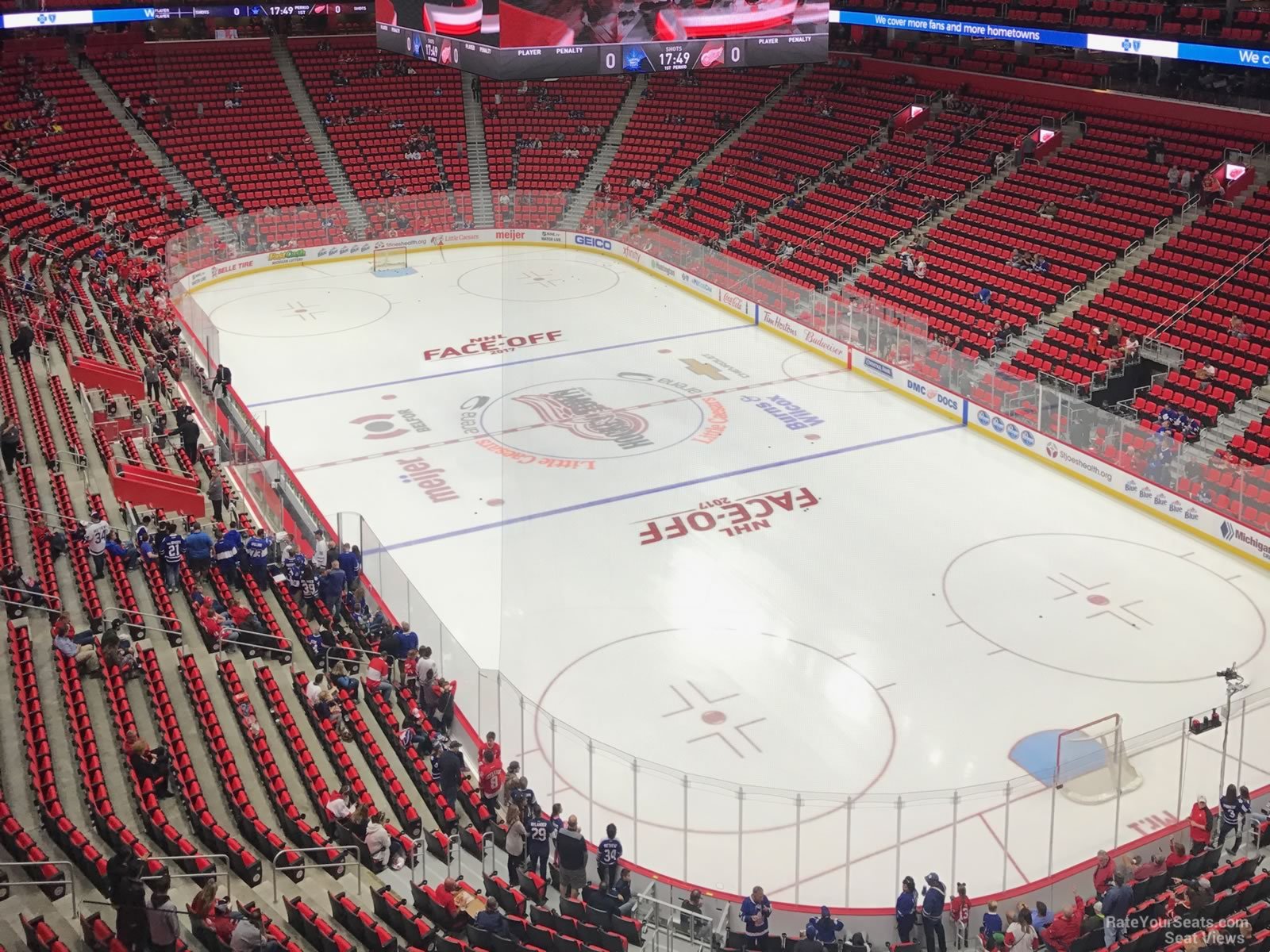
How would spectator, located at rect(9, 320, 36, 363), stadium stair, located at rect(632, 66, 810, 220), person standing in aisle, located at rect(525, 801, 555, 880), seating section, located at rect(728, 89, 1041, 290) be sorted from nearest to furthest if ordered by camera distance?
person standing in aisle, located at rect(525, 801, 555, 880) < spectator, located at rect(9, 320, 36, 363) < seating section, located at rect(728, 89, 1041, 290) < stadium stair, located at rect(632, 66, 810, 220)

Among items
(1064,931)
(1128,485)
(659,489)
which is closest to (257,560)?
(659,489)

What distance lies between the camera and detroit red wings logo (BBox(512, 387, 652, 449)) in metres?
25.6

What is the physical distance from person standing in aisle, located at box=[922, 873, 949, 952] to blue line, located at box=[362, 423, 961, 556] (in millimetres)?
9027

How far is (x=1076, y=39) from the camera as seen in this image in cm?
3083

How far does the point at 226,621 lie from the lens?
1594 cm

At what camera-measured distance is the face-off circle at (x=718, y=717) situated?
47.3 ft

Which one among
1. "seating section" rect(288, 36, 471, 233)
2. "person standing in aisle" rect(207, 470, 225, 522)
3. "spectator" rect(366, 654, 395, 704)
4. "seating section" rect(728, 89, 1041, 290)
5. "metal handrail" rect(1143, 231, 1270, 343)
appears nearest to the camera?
"spectator" rect(366, 654, 395, 704)

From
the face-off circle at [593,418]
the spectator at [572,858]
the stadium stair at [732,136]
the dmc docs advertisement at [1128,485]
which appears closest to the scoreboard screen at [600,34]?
the face-off circle at [593,418]

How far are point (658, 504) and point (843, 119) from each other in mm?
21037

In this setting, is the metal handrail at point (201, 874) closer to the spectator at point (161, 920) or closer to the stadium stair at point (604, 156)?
the spectator at point (161, 920)

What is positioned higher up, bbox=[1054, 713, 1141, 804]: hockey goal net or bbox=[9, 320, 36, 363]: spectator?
bbox=[9, 320, 36, 363]: spectator

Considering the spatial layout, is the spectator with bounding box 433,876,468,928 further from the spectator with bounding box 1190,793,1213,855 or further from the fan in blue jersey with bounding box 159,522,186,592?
the fan in blue jersey with bounding box 159,522,186,592

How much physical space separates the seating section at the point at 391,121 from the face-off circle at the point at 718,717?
2587 cm

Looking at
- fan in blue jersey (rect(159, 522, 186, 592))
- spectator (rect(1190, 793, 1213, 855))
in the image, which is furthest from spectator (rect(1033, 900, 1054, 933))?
fan in blue jersey (rect(159, 522, 186, 592))
